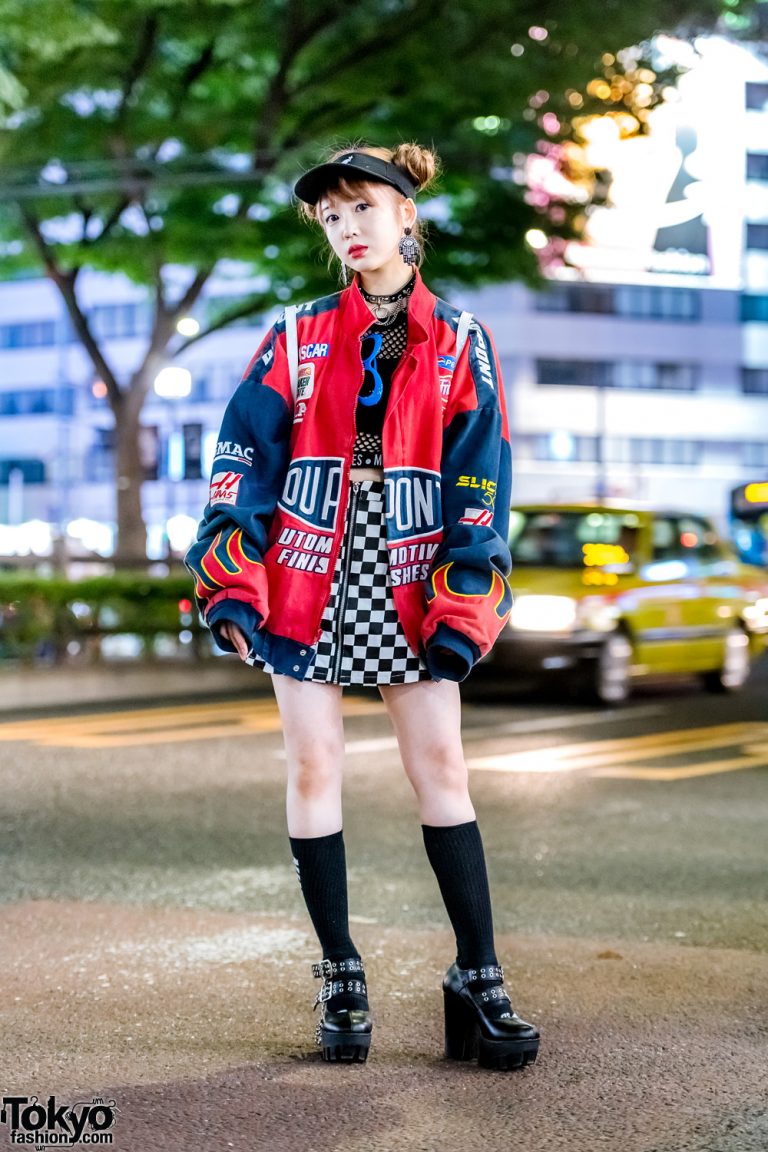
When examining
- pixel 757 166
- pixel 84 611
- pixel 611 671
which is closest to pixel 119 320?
pixel 757 166

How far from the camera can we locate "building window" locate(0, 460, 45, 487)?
3041 inches

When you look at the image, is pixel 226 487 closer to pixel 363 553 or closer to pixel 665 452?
pixel 363 553

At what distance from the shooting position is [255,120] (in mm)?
21828

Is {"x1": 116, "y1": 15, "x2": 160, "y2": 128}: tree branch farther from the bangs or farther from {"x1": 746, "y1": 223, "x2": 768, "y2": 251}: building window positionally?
{"x1": 746, "y1": 223, "x2": 768, "y2": 251}: building window

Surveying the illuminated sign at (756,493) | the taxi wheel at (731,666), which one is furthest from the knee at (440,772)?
the illuminated sign at (756,493)

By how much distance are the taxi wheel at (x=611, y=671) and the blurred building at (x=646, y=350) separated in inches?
1673

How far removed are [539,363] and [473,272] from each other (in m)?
42.1

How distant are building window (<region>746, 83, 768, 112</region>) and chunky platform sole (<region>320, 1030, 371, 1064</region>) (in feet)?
221

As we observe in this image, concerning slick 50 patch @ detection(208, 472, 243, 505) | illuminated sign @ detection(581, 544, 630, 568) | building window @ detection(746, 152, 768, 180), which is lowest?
illuminated sign @ detection(581, 544, 630, 568)

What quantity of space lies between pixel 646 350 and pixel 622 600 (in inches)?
2105

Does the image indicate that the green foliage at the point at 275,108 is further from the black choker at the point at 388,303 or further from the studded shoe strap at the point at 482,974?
the studded shoe strap at the point at 482,974

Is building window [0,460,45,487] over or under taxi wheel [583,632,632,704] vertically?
over

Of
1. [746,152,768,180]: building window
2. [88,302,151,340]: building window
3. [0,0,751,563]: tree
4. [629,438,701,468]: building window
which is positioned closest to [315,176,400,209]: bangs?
[0,0,751,563]: tree

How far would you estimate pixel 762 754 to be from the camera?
35.7 feet
